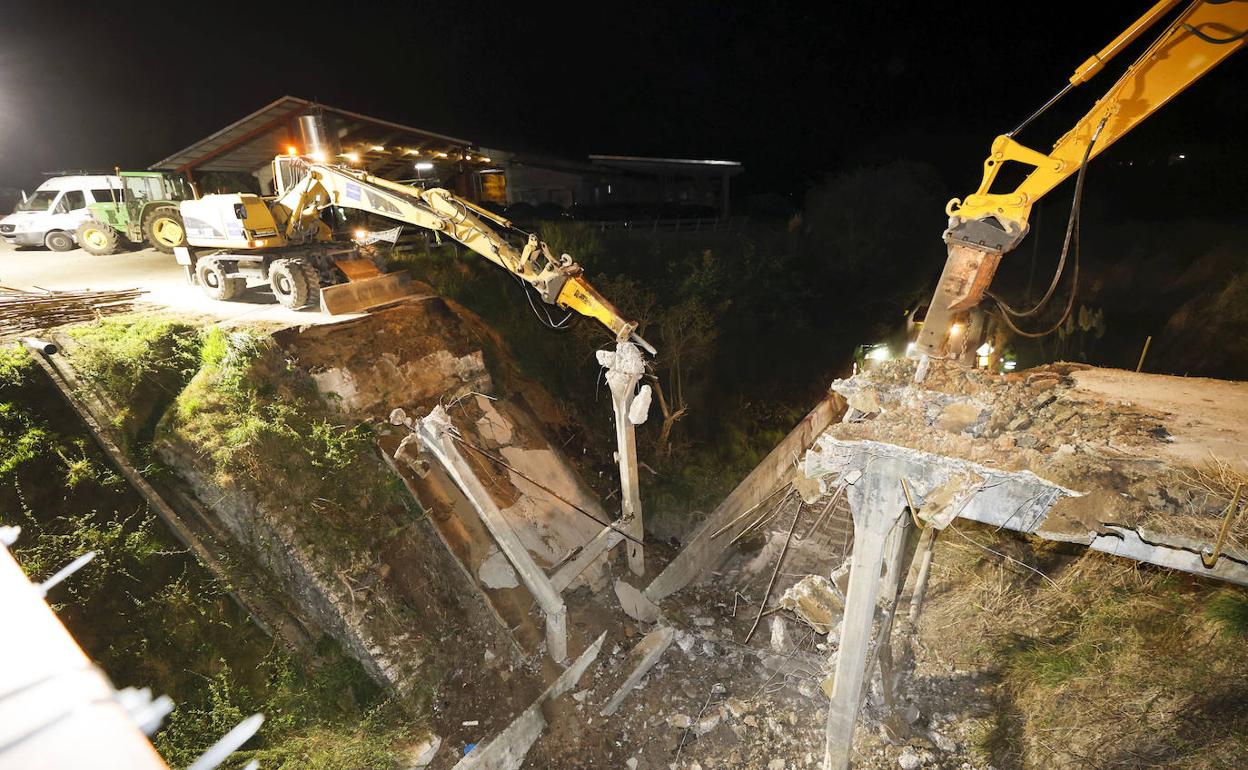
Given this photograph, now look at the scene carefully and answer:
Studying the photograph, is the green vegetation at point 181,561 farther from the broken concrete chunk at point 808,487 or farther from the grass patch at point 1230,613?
the grass patch at point 1230,613

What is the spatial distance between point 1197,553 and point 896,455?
1807 millimetres

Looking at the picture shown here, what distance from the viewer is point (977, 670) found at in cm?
641

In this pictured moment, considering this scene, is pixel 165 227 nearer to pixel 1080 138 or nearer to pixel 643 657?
pixel 643 657

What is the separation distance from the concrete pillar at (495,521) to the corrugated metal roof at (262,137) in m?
9.52

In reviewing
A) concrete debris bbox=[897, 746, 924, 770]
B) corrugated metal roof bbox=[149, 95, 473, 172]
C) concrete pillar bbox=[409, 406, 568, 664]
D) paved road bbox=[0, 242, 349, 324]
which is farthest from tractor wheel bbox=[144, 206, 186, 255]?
concrete debris bbox=[897, 746, 924, 770]

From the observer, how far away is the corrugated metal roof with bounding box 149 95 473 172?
11557 millimetres

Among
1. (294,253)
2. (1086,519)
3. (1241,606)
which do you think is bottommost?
(1241,606)

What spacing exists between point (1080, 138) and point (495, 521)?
7.60 meters

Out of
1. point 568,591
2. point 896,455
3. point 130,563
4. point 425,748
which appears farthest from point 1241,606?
point 130,563

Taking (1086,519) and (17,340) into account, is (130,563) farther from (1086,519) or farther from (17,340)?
(1086,519)

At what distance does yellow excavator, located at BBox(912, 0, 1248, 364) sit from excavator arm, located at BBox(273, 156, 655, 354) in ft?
12.4

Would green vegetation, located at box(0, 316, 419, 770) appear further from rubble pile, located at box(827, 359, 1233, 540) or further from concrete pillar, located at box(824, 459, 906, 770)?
rubble pile, located at box(827, 359, 1233, 540)

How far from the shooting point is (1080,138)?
5.15 meters

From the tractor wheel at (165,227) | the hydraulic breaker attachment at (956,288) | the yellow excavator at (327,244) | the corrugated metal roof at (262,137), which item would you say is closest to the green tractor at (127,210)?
the tractor wheel at (165,227)
